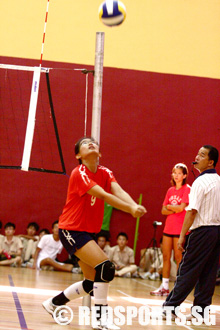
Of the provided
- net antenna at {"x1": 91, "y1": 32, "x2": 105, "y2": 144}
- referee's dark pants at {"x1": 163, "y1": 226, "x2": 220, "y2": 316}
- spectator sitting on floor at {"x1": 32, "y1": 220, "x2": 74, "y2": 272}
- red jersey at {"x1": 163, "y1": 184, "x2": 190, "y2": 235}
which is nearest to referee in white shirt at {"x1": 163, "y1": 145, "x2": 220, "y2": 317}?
referee's dark pants at {"x1": 163, "y1": 226, "x2": 220, "y2": 316}

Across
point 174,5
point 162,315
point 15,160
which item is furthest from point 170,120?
point 162,315

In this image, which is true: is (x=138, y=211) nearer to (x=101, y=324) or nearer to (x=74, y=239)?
(x=74, y=239)

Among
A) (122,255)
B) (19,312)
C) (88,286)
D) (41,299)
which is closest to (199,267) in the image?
(88,286)

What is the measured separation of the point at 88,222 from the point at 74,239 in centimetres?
17

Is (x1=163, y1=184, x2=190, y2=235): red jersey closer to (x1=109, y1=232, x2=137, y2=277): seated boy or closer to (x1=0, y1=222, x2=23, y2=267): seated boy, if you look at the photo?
(x1=109, y1=232, x2=137, y2=277): seated boy

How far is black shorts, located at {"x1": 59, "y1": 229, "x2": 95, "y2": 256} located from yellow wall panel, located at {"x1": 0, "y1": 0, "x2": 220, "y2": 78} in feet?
24.2

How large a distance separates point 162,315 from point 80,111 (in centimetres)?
663

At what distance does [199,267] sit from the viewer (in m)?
→ 4.46

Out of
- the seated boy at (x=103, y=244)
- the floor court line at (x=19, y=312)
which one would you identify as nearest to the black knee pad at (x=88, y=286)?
the floor court line at (x=19, y=312)

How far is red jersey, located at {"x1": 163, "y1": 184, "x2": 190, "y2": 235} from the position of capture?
6.71m

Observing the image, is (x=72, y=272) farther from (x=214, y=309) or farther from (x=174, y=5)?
(x=174, y=5)

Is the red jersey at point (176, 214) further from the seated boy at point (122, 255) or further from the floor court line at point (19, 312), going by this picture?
the seated boy at point (122, 255)

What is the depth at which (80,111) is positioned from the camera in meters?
10.8

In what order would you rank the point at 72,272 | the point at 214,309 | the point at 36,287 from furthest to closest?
the point at 72,272 → the point at 36,287 → the point at 214,309
